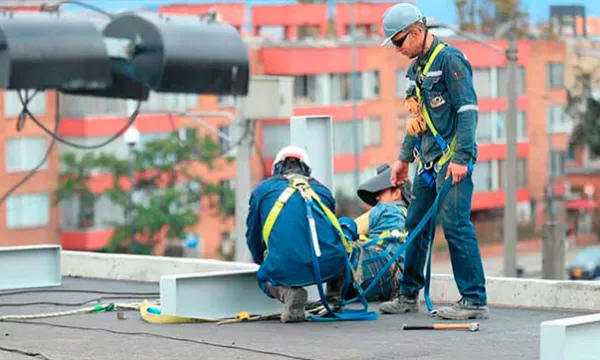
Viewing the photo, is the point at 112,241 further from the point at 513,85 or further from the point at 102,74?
the point at 102,74

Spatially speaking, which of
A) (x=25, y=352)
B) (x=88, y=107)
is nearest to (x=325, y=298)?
(x=25, y=352)

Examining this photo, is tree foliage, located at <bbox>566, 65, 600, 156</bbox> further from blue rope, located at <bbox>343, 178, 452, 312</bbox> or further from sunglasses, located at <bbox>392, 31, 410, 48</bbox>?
sunglasses, located at <bbox>392, 31, 410, 48</bbox>

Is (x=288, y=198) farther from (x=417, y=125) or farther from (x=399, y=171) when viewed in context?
(x=417, y=125)

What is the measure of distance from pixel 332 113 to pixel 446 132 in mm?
66930

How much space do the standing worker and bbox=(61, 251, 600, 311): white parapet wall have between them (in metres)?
1.05

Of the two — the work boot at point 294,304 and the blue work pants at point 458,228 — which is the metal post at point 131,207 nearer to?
the work boot at point 294,304

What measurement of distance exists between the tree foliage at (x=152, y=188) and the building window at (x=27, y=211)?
1.19m

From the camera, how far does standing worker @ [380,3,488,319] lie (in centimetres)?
1074

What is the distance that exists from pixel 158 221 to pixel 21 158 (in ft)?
21.2

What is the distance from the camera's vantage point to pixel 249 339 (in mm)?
10328

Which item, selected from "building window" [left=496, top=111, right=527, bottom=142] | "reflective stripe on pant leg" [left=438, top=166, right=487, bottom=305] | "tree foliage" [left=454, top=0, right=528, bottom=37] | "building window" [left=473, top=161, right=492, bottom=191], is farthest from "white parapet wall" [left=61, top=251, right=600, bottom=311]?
"building window" [left=473, top=161, right=492, bottom=191]

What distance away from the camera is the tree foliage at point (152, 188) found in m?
67.7

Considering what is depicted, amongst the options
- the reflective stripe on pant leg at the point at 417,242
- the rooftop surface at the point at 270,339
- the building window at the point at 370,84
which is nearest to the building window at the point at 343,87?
the building window at the point at 370,84

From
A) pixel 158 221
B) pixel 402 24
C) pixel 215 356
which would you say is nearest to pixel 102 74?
pixel 402 24
